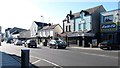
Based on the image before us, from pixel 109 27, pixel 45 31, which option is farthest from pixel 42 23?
pixel 109 27

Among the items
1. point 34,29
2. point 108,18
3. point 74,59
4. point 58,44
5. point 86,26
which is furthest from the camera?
point 34,29

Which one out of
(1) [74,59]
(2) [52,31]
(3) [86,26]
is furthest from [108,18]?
(1) [74,59]

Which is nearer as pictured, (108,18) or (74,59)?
(74,59)

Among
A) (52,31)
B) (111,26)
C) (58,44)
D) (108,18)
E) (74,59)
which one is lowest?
(74,59)

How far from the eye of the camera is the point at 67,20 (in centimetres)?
6316

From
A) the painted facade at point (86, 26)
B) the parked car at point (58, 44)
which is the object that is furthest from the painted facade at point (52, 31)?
the parked car at point (58, 44)

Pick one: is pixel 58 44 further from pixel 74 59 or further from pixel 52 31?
pixel 52 31

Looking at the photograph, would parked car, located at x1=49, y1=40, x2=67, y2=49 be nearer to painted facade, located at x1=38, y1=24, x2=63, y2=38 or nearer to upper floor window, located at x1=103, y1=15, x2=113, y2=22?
upper floor window, located at x1=103, y1=15, x2=113, y2=22

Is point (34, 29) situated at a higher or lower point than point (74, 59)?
higher

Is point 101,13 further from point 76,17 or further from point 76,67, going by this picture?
point 76,67

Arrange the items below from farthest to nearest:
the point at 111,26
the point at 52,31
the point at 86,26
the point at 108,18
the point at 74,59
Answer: the point at 52,31
the point at 86,26
the point at 108,18
the point at 111,26
the point at 74,59

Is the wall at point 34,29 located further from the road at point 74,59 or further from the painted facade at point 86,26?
the road at point 74,59

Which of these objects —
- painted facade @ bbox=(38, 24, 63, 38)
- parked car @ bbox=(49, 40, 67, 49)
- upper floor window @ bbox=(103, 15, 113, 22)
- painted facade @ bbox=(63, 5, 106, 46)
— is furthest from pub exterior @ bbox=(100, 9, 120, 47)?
painted facade @ bbox=(38, 24, 63, 38)

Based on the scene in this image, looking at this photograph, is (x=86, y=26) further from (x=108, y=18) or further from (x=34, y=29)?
(x=34, y=29)
